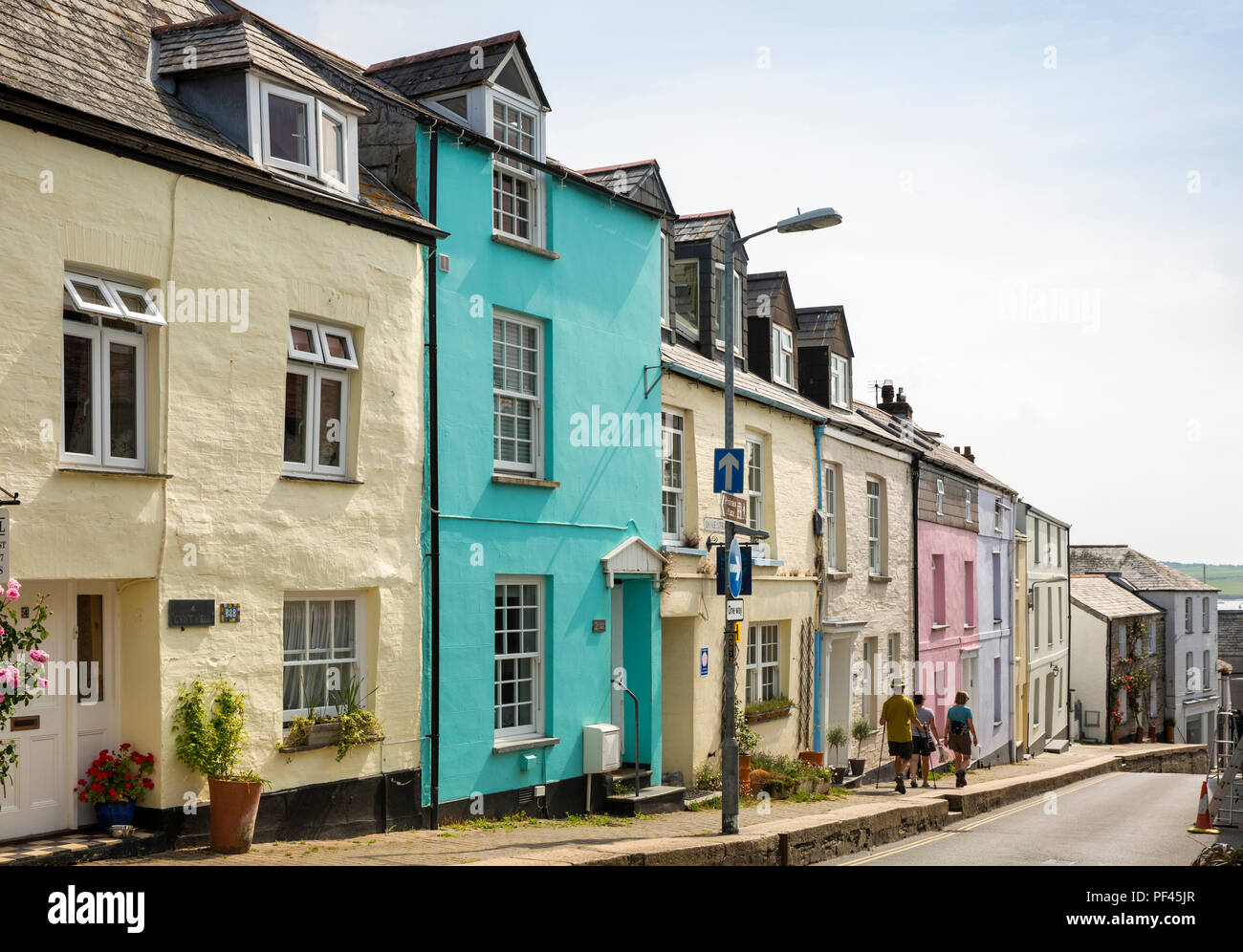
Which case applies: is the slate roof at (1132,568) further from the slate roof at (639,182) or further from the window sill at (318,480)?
→ the window sill at (318,480)

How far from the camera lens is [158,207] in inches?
432

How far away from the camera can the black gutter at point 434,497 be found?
13.8 m

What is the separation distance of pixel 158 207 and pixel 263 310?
1.42 m

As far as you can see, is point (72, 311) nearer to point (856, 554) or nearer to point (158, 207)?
point (158, 207)

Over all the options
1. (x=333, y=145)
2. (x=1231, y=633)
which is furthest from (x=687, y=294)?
(x=1231, y=633)

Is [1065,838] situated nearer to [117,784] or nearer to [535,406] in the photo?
[535,406]

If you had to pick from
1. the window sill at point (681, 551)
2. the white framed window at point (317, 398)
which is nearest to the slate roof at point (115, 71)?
the white framed window at point (317, 398)

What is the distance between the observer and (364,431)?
43.0ft

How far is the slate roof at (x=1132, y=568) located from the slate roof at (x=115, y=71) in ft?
194

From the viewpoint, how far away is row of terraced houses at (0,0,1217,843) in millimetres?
10461

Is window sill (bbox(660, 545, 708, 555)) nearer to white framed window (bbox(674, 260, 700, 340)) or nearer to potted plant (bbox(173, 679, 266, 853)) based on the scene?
white framed window (bbox(674, 260, 700, 340))

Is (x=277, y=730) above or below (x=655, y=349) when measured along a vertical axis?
below

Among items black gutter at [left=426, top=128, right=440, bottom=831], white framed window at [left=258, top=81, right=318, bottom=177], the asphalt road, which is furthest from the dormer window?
the asphalt road
